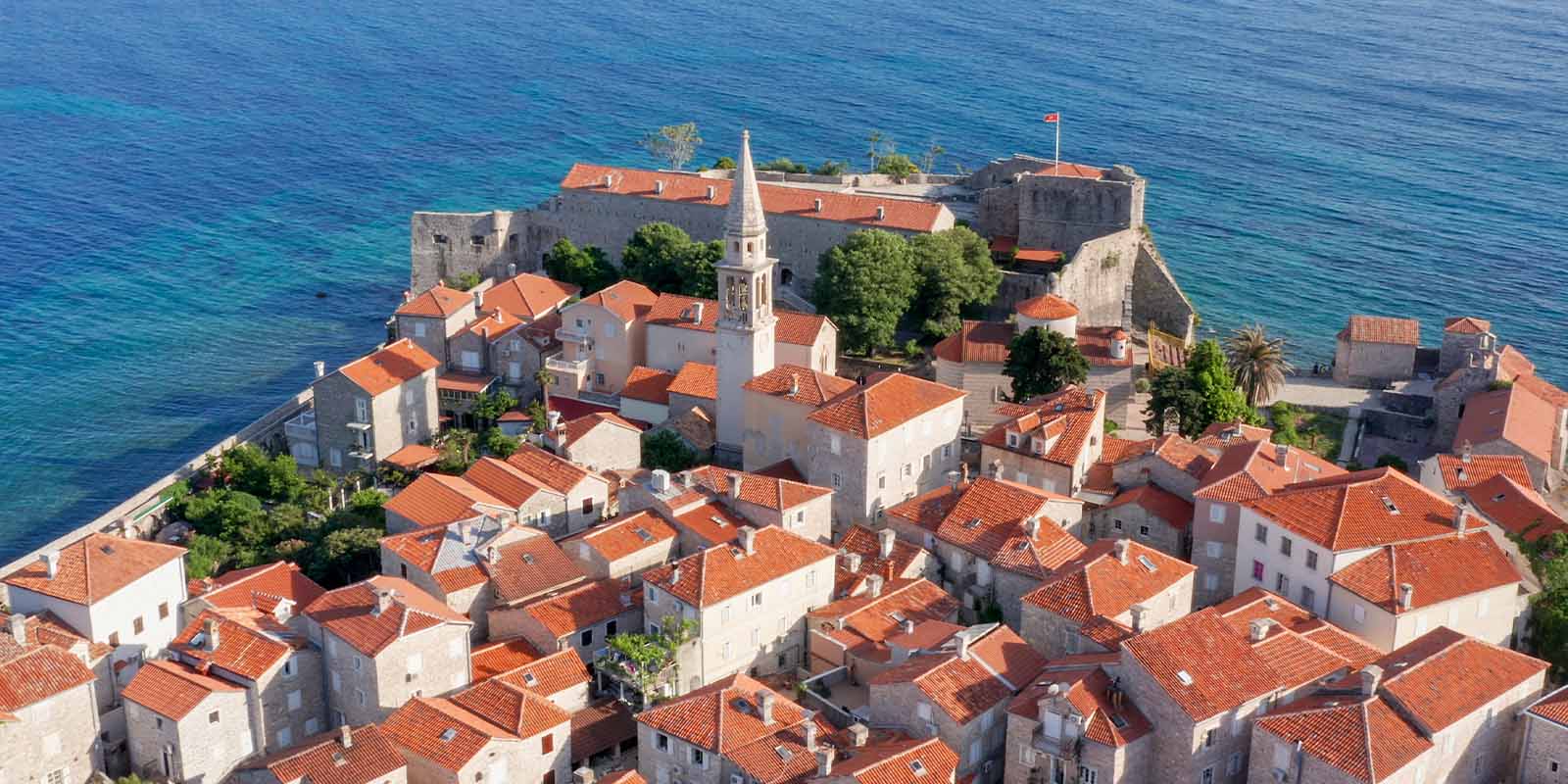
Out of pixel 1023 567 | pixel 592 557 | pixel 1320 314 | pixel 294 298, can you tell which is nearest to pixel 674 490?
pixel 592 557

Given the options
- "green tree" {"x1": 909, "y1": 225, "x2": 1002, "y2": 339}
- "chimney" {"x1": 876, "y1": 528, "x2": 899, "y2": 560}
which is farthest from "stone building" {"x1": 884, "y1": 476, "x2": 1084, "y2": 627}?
"green tree" {"x1": 909, "y1": 225, "x2": 1002, "y2": 339}

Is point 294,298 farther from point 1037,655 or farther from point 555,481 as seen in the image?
point 1037,655

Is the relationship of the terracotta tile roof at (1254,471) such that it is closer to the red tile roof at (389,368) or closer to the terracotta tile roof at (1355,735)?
the terracotta tile roof at (1355,735)

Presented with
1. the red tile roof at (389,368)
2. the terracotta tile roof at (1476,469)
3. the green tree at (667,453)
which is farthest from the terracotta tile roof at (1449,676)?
the red tile roof at (389,368)

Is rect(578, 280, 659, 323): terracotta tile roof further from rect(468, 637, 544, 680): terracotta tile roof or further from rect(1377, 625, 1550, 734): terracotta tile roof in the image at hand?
rect(1377, 625, 1550, 734): terracotta tile roof

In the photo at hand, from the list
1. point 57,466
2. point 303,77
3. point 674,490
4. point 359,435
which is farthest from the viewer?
point 303,77

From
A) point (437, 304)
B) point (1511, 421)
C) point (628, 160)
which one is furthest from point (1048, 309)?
point (628, 160)
